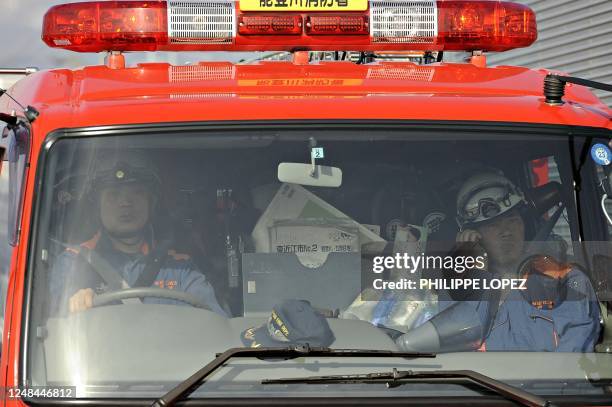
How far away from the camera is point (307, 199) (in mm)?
3695

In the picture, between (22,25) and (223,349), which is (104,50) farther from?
(22,25)

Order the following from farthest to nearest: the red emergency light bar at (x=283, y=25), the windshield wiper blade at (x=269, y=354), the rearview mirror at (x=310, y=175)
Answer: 1. the red emergency light bar at (x=283, y=25)
2. the rearview mirror at (x=310, y=175)
3. the windshield wiper blade at (x=269, y=354)

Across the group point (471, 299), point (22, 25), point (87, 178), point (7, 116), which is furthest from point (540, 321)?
point (22, 25)

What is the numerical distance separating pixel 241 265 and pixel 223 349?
1.18 feet

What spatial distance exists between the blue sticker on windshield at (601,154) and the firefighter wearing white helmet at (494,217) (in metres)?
0.30

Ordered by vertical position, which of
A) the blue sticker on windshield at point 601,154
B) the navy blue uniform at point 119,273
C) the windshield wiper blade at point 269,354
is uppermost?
the blue sticker on windshield at point 601,154

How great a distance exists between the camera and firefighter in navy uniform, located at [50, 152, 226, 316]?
11.4ft

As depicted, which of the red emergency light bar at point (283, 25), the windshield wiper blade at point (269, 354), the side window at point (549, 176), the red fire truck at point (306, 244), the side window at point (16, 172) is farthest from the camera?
the red emergency light bar at point (283, 25)

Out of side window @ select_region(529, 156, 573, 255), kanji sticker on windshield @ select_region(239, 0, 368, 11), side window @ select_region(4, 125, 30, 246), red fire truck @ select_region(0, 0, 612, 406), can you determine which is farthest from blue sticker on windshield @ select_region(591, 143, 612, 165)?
side window @ select_region(4, 125, 30, 246)

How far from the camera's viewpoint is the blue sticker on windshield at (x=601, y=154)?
3732 millimetres

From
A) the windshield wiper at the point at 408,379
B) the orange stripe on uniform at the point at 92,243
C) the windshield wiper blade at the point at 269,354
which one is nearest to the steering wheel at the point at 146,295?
the orange stripe on uniform at the point at 92,243

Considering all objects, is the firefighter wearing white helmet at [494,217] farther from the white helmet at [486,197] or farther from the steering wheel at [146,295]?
the steering wheel at [146,295]

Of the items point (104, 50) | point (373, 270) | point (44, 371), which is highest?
point (104, 50)

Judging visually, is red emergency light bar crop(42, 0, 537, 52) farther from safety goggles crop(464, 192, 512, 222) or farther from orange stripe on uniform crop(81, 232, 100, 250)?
orange stripe on uniform crop(81, 232, 100, 250)
